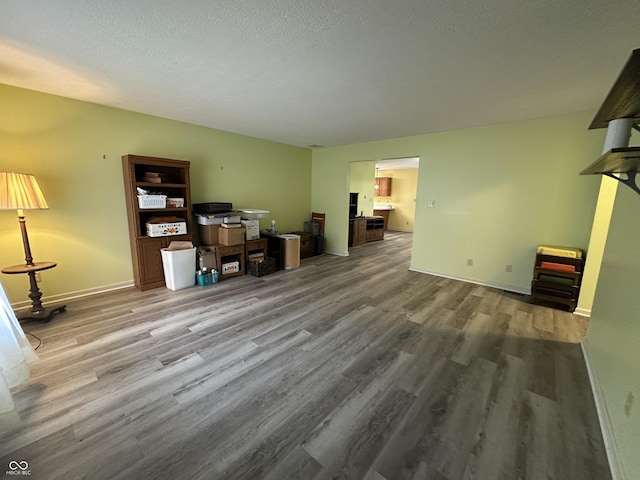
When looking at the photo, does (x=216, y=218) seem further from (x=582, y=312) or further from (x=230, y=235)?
(x=582, y=312)

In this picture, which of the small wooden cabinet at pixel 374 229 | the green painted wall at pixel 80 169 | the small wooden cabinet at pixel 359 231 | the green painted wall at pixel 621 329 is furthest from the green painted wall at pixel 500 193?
the green painted wall at pixel 80 169

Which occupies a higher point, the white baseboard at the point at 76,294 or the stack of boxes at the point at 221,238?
the stack of boxes at the point at 221,238

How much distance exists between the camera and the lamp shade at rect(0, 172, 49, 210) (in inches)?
93.0

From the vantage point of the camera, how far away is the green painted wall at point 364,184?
7.21 m

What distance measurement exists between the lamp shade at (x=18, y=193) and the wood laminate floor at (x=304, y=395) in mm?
1245

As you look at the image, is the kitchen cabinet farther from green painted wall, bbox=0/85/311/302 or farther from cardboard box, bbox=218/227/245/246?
green painted wall, bbox=0/85/311/302

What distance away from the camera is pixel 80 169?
3.16 meters

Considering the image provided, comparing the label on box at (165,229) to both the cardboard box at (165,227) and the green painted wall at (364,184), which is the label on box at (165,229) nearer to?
the cardboard box at (165,227)

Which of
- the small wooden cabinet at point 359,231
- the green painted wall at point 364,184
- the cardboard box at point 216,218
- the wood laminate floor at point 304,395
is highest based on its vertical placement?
the green painted wall at point 364,184

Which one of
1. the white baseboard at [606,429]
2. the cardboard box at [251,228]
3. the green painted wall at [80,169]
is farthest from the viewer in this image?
the cardboard box at [251,228]

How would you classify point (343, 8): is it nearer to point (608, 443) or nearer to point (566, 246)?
point (608, 443)

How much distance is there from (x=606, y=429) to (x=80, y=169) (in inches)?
213

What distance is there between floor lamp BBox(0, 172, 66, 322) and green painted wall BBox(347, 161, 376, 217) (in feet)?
19.8

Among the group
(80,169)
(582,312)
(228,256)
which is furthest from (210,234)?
(582,312)
